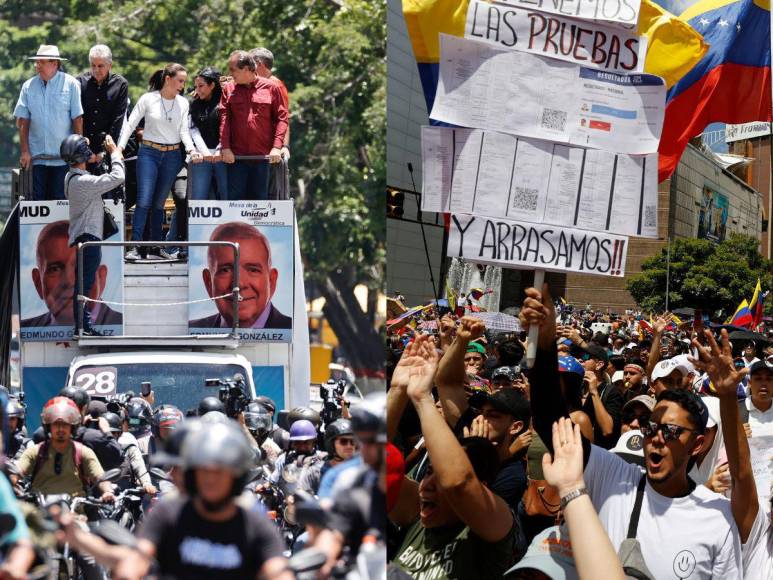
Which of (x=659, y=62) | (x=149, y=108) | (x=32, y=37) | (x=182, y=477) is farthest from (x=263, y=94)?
(x=659, y=62)

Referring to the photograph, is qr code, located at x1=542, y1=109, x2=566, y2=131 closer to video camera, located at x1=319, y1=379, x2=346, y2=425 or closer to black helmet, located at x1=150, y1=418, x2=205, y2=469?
video camera, located at x1=319, y1=379, x2=346, y2=425

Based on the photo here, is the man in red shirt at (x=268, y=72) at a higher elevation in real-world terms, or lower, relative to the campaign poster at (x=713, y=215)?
higher

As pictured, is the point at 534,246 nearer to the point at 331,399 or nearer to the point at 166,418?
the point at 331,399

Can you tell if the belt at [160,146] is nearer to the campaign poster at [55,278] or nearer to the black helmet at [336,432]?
the campaign poster at [55,278]

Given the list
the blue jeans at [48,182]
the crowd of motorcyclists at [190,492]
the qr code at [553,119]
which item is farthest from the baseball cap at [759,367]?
the blue jeans at [48,182]

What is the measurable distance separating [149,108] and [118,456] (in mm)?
996

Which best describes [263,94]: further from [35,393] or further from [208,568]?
[208,568]

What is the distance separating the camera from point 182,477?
112 inches

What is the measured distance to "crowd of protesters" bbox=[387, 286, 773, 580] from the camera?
391 centimetres

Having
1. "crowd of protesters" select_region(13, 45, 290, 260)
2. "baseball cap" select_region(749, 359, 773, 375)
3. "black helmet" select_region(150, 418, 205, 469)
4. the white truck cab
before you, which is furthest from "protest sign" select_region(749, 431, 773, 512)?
"black helmet" select_region(150, 418, 205, 469)

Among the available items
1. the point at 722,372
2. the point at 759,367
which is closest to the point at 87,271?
Answer: the point at 722,372

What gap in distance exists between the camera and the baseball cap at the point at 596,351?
7.89 metres

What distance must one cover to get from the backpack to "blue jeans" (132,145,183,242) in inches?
32.1

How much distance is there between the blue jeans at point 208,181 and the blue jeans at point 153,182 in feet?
0.17
